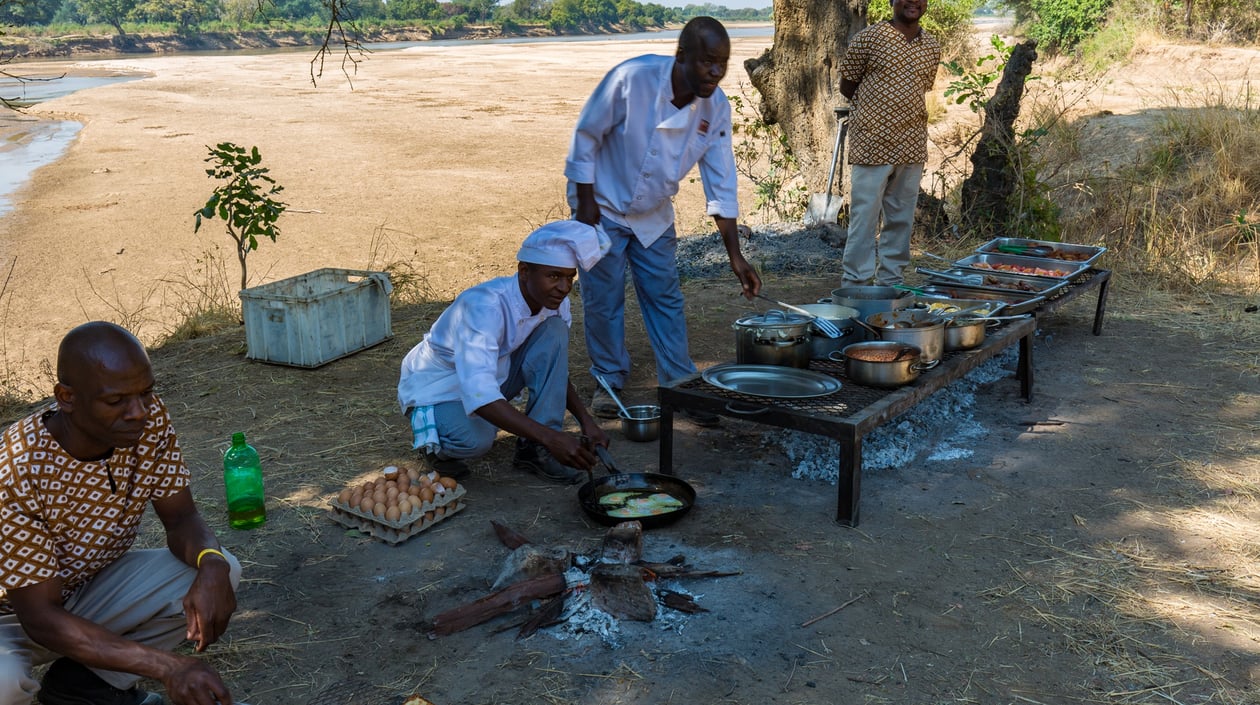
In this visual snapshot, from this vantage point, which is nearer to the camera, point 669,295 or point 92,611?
point 92,611

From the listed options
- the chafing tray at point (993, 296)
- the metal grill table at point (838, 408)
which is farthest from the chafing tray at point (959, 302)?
the metal grill table at point (838, 408)

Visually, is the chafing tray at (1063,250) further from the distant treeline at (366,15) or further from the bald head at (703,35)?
the distant treeline at (366,15)

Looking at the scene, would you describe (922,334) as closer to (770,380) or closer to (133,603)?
(770,380)

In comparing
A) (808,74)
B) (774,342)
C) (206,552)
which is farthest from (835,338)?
(808,74)

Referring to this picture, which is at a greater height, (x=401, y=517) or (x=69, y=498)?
(x=69, y=498)

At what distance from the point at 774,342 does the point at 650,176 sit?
3.41 feet

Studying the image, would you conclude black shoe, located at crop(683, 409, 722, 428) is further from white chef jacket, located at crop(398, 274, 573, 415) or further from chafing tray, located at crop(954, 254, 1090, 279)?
chafing tray, located at crop(954, 254, 1090, 279)

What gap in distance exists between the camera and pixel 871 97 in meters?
6.75

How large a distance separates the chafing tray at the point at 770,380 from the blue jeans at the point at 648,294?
0.72m

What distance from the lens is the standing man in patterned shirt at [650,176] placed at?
4742mm

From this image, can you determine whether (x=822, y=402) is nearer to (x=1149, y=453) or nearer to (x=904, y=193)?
(x=1149, y=453)

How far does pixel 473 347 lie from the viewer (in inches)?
159

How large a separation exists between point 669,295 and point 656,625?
2.23m

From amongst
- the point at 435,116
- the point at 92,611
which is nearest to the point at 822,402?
the point at 92,611
